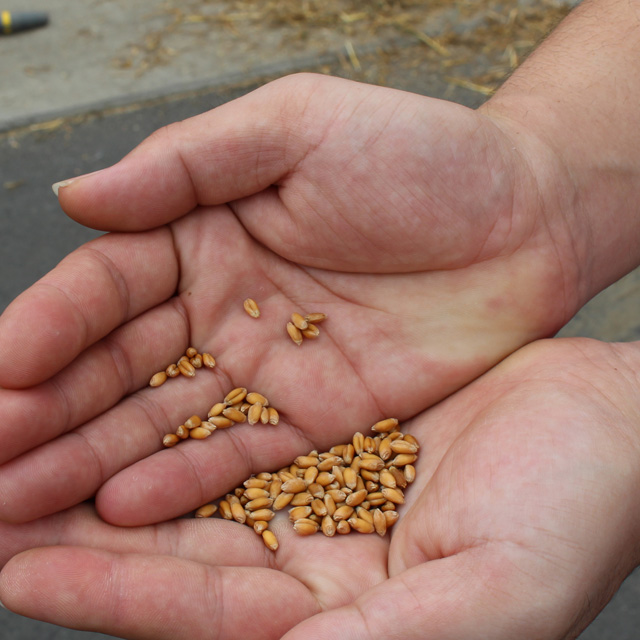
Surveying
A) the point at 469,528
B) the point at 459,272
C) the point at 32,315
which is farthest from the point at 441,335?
the point at 32,315

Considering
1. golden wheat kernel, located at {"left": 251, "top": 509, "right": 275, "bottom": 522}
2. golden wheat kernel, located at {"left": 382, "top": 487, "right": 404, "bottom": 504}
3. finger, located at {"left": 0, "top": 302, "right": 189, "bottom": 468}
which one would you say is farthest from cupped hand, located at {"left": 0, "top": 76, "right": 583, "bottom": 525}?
golden wheat kernel, located at {"left": 382, "top": 487, "right": 404, "bottom": 504}

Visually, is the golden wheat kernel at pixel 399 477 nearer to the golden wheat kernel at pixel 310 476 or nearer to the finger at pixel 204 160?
the golden wheat kernel at pixel 310 476

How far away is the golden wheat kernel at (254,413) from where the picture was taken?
1.63 m

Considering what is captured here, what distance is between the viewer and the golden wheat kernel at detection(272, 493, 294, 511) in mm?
1585

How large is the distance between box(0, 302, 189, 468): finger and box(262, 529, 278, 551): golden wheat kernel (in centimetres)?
44

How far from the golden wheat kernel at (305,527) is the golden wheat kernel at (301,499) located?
0.18 ft

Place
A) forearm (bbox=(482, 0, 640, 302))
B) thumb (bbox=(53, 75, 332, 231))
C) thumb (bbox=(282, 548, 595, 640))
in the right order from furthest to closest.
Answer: forearm (bbox=(482, 0, 640, 302)), thumb (bbox=(53, 75, 332, 231)), thumb (bbox=(282, 548, 595, 640))

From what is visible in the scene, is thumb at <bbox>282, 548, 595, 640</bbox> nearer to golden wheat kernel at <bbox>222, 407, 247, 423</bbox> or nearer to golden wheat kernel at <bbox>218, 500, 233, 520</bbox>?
golden wheat kernel at <bbox>218, 500, 233, 520</bbox>

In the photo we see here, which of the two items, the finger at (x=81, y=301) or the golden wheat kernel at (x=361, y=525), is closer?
the finger at (x=81, y=301)

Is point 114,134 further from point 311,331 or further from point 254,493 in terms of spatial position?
point 254,493

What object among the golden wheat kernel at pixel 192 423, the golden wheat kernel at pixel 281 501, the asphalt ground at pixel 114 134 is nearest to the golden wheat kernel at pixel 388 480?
the golden wheat kernel at pixel 281 501

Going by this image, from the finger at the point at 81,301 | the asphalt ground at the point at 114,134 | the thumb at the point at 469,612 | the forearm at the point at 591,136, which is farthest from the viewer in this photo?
the asphalt ground at the point at 114,134

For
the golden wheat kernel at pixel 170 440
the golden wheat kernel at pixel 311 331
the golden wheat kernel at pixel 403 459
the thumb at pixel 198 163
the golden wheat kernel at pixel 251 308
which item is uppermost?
the thumb at pixel 198 163

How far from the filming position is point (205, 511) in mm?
1576
